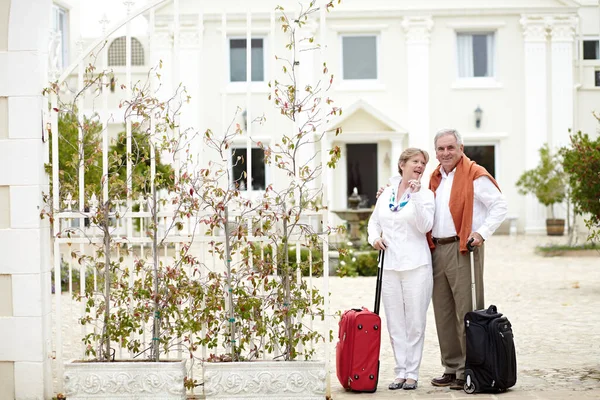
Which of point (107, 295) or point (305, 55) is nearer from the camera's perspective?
point (107, 295)

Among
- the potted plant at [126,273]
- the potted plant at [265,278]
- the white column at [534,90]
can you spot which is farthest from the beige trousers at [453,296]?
the white column at [534,90]

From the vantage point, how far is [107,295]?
6273 millimetres

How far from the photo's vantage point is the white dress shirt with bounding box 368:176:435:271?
21.6 feet

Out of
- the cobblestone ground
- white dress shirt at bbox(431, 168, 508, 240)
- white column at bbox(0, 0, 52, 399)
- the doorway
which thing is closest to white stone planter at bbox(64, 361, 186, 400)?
white column at bbox(0, 0, 52, 399)

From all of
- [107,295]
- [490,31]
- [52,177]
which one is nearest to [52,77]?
[52,177]

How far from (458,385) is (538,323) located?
4086 mm

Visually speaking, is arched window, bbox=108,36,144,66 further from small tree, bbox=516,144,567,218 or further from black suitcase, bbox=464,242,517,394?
black suitcase, bbox=464,242,517,394

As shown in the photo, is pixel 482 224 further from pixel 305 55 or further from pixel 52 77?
pixel 305 55

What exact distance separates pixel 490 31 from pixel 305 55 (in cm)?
500

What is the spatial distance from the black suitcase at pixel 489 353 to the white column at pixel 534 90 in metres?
19.8

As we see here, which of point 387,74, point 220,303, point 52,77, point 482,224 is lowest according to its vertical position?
point 220,303

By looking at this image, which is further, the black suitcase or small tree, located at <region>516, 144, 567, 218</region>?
small tree, located at <region>516, 144, 567, 218</region>

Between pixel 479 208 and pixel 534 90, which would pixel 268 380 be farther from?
pixel 534 90

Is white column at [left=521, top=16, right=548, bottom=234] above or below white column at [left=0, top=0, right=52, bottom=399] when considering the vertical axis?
above
